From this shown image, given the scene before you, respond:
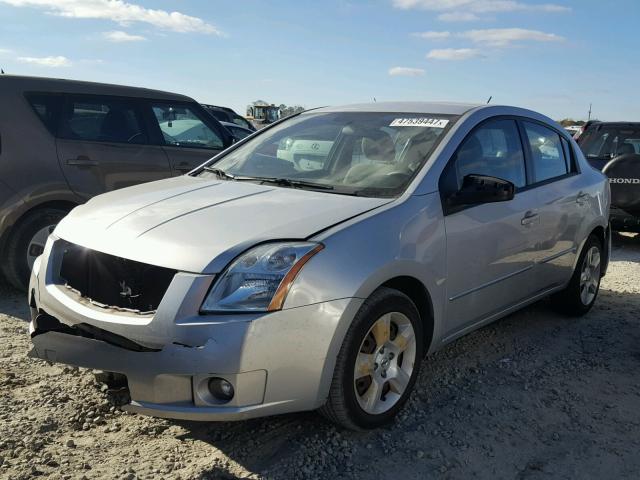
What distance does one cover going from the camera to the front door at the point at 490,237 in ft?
11.5

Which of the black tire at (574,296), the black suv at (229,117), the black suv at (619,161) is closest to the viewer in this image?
the black tire at (574,296)

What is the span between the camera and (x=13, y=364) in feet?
12.4

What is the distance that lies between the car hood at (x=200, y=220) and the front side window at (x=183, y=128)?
2.90 m

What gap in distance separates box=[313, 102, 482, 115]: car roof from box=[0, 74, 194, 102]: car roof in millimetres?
2548

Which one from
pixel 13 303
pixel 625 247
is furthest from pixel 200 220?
pixel 625 247

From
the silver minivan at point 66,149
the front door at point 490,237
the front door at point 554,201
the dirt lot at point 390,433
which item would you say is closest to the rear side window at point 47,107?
the silver minivan at point 66,149

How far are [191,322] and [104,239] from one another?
709 mm

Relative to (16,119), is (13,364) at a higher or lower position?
lower

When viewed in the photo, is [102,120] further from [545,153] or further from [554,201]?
[554,201]

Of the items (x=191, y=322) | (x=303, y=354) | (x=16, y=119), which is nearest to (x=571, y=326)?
(x=303, y=354)

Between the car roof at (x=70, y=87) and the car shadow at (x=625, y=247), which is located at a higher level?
the car roof at (x=70, y=87)

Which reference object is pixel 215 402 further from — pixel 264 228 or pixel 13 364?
pixel 13 364

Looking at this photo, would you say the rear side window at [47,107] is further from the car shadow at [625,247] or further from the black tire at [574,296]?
the car shadow at [625,247]

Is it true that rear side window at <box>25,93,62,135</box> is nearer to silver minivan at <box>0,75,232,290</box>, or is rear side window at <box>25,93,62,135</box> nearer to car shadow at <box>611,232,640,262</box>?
silver minivan at <box>0,75,232,290</box>
